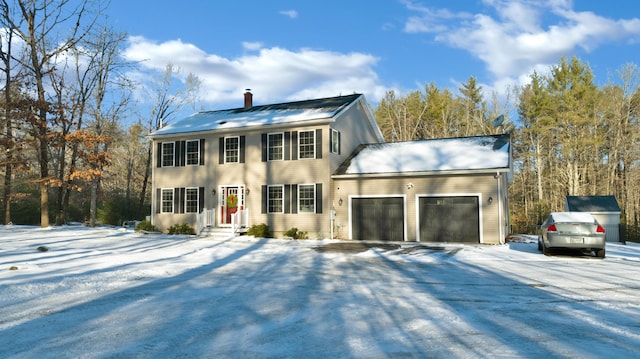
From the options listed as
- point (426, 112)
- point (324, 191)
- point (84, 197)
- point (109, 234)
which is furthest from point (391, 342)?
point (426, 112)

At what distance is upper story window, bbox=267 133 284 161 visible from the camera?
20.3 meters

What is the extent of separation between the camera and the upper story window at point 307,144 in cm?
1972

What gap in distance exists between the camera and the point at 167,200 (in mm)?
22797

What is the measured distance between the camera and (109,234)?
19.8 meters

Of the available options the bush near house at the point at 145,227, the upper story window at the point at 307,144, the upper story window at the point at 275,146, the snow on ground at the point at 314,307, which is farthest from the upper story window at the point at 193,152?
the snow on ground at the point at 314,307

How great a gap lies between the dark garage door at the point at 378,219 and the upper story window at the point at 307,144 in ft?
9.58

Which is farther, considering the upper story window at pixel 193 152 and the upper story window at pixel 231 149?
the upper story window at pixel 193 152

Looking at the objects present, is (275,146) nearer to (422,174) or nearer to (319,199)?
(319,199)

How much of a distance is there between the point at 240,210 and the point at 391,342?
16.8 metres

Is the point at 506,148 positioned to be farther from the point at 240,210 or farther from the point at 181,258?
the point at 181,258

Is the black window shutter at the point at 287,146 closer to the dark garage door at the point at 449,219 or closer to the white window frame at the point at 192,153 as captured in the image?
the white window frame at the point at 192,153

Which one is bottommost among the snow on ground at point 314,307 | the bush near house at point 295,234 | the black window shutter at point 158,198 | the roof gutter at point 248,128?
the snow on ground at point 314,307

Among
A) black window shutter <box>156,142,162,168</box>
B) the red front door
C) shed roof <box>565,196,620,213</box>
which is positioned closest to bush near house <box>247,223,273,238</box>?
the red front door

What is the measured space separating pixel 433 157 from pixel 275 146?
7.20 m
